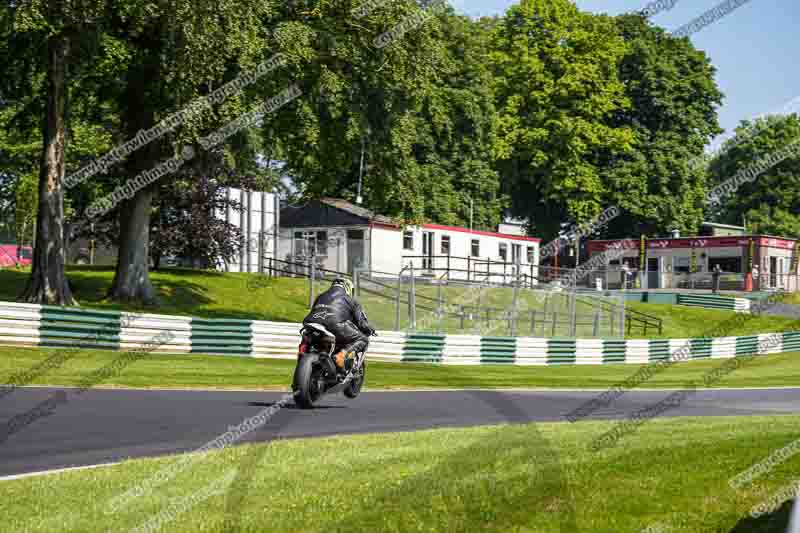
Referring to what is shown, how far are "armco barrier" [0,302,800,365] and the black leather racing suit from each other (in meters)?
9.56

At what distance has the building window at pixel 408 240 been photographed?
161 feet

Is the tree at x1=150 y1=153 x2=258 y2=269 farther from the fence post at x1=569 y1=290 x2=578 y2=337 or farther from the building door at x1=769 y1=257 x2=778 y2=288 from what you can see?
the building door at x1=769 y1=257 x2=778 y2=288

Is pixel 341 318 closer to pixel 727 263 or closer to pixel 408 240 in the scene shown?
pixel 408 240

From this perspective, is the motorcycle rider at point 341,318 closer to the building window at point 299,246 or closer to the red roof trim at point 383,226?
the red roof trim at point 383,226

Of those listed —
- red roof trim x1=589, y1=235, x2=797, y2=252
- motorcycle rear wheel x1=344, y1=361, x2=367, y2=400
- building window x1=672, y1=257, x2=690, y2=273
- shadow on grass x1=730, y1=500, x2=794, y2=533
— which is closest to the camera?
shadow on grass x1=730, y1=500, x2=794, y2=533

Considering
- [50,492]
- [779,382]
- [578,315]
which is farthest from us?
[578,315]

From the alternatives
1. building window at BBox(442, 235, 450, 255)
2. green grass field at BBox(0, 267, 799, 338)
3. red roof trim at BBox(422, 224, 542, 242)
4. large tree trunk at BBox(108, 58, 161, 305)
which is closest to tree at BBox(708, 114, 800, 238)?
red roof trim at BBox(422, 224, 542, 242)

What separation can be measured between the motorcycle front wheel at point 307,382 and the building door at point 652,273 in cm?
5445

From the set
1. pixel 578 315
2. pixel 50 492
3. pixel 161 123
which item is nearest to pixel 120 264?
pixel 161 123

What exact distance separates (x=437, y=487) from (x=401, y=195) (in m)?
24.7

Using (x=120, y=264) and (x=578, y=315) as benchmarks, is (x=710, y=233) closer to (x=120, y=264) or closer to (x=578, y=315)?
(x=578, y=315)

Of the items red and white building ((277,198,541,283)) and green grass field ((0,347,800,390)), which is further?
red and white building ((277,198,541,283))

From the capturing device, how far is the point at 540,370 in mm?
30734

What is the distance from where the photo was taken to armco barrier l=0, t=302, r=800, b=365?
21.4m
